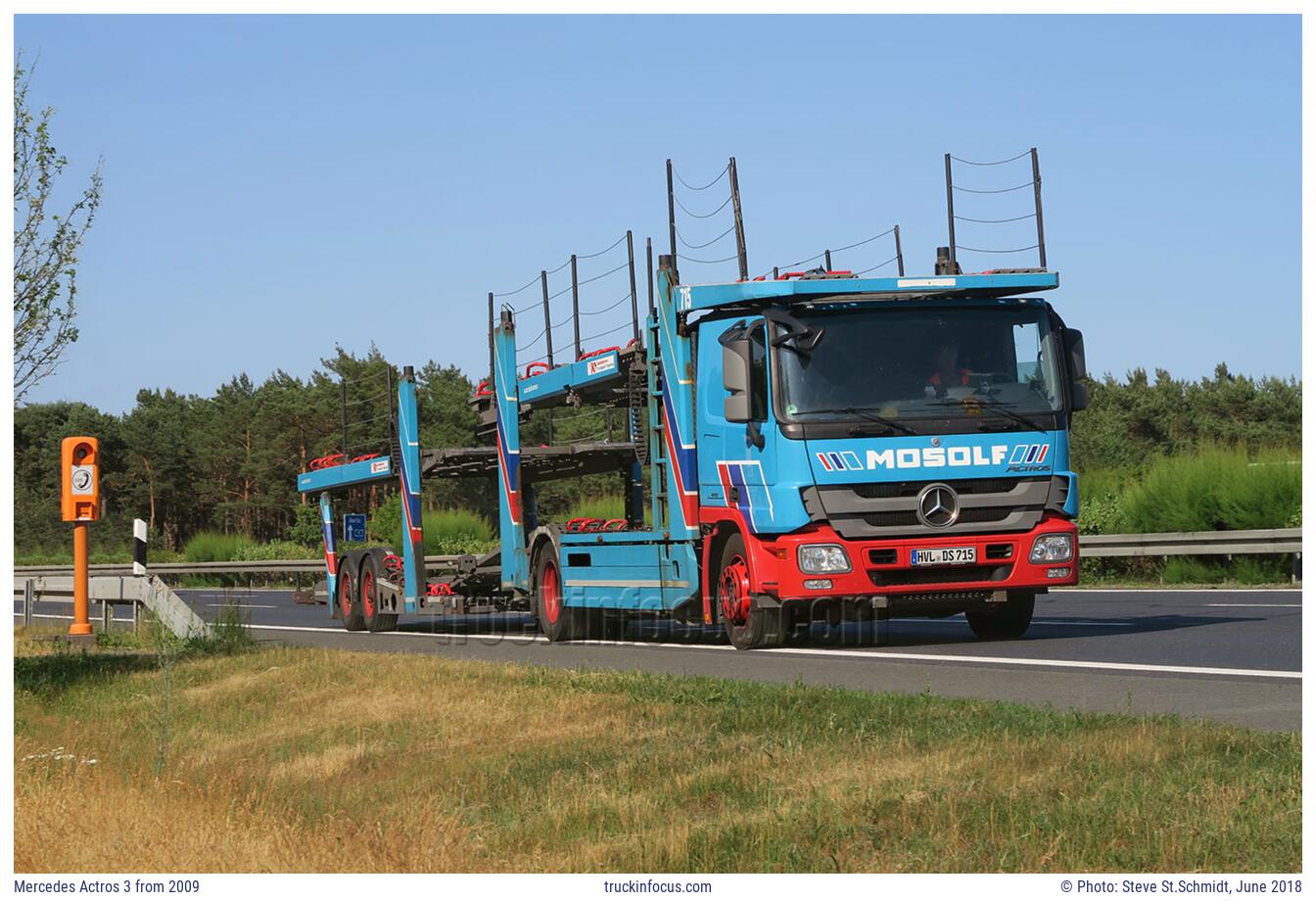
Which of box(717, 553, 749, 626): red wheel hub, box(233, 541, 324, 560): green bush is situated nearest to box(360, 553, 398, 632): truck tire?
box(717, 553, 749, 626): red wheel hub

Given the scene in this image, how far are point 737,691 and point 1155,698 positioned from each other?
2402 mm

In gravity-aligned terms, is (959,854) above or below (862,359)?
below

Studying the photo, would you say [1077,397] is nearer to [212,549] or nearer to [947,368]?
[947,368]

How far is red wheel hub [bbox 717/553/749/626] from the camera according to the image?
597 inches

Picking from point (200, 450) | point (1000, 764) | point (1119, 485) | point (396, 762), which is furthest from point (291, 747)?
point (200, 450)

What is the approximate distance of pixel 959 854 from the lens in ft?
20.4

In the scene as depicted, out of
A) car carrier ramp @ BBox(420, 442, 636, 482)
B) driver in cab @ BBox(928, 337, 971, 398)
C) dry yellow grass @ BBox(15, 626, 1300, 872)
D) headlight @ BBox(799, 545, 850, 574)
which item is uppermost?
driver in cab @ BBox(928, 337, 971, 398)

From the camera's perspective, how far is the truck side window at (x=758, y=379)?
1439 cm

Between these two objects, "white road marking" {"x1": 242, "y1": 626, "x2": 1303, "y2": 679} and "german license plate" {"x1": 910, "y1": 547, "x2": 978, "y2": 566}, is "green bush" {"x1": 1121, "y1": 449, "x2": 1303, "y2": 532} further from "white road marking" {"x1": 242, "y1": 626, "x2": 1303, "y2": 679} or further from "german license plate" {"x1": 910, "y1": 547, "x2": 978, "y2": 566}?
"german license plate" {"x1": 910, "y1": 547, "x2": 978, "y2": 566}

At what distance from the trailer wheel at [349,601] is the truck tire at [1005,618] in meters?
8.89

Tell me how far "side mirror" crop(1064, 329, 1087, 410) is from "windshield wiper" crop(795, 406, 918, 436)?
1.49 m

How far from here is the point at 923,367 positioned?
14508 millimetres

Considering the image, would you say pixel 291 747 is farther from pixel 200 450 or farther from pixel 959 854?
pixel 200 450

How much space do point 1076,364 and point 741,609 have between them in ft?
11.1
